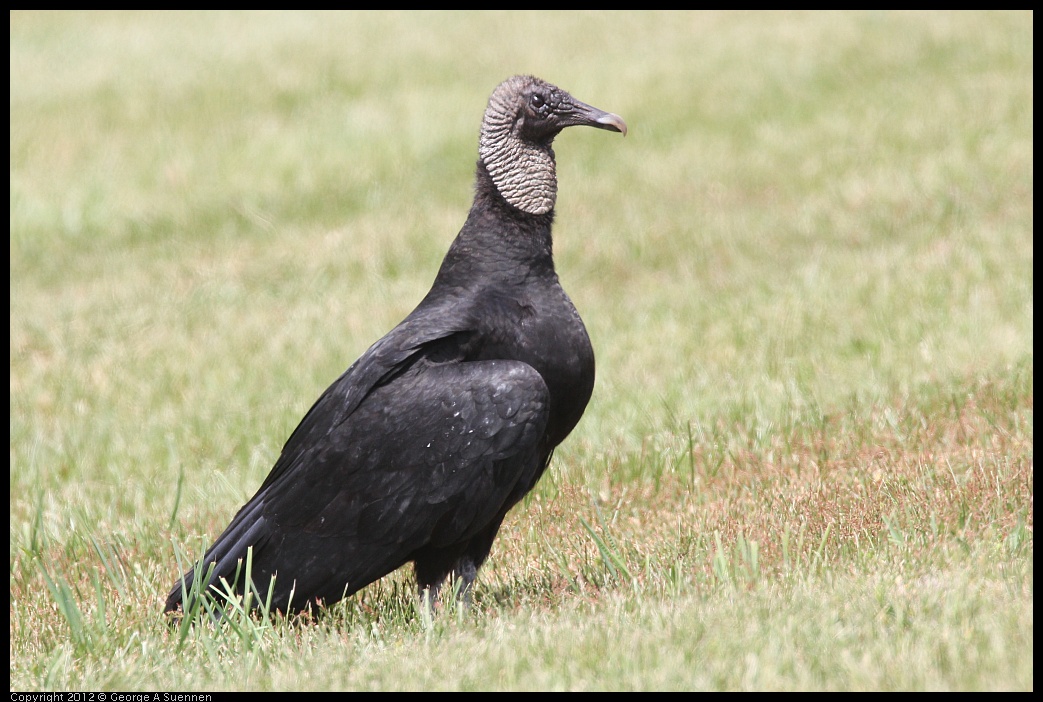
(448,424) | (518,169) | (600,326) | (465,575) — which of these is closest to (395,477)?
(448,424)

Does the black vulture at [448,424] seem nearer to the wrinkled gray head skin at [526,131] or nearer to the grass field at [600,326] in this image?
the wrinkled gray head skin at [526,131]

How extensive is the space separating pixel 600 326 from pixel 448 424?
13.5 ft

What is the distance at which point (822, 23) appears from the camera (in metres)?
14.4

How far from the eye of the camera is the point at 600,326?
311 inches

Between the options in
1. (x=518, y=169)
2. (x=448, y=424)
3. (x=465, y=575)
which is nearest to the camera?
(x=448, y=424)

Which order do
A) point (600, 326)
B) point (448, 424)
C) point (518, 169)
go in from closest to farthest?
1. point (448, 424)
2. point (518, 169)
3. point (600, 326)

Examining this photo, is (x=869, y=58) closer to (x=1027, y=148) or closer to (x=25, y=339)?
(x=1027, y=148)

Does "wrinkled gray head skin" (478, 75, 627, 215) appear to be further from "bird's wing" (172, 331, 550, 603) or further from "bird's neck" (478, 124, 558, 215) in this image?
"bird's wing" (172, 331, 550, 603)

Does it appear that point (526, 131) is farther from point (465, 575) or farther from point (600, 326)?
point (600, 326)

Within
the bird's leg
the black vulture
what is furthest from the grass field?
the black vulture

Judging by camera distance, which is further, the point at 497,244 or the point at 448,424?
the point at 497,244

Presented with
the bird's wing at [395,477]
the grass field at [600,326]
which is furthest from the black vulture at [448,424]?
the grass field at [600,326]

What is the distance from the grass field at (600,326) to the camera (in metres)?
3.42
